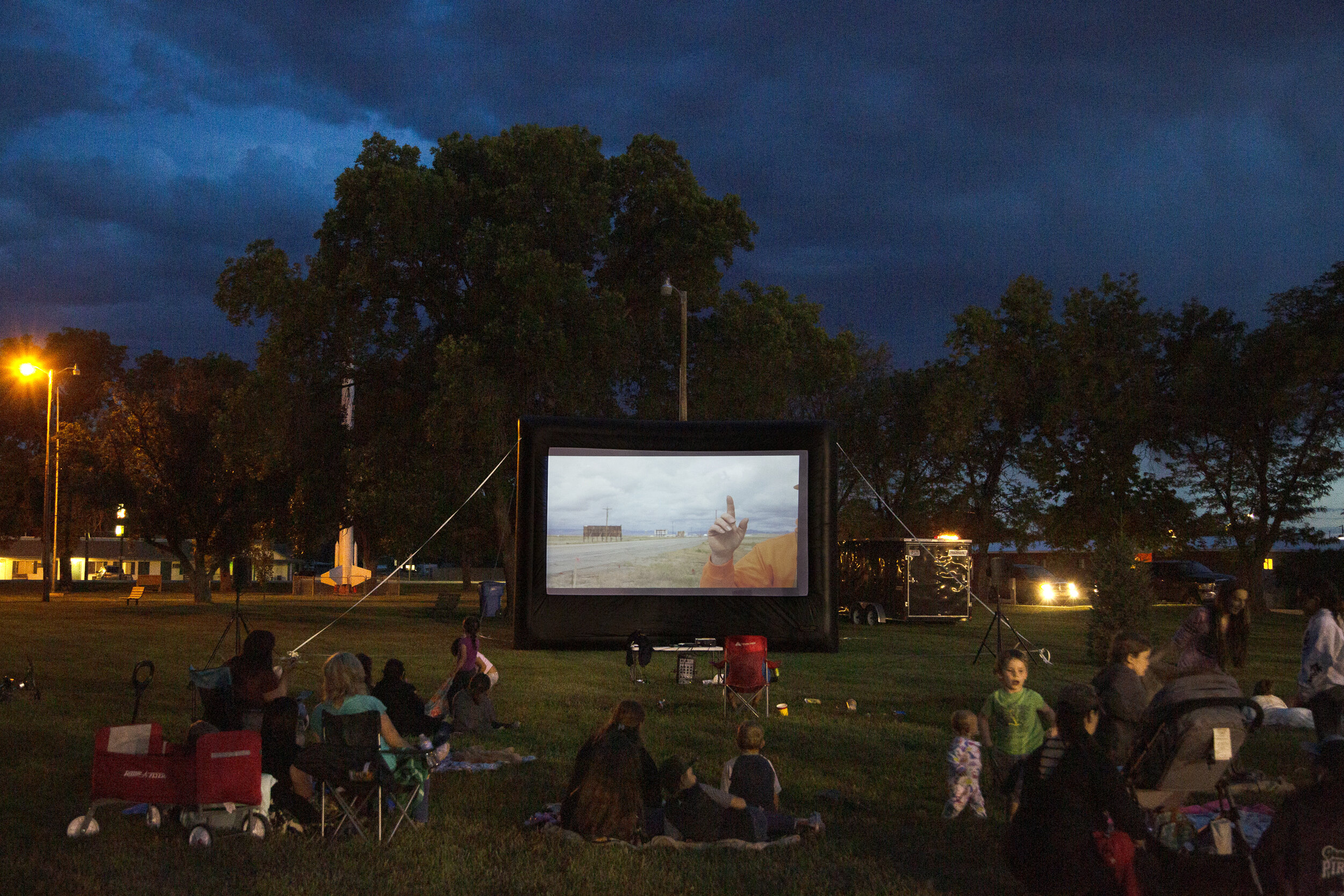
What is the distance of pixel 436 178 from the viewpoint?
2114 centimetres

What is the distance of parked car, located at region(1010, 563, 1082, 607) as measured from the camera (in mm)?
34844

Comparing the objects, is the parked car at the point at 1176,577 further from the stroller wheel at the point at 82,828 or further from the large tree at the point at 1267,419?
the stroller wheel at the point at 82,828

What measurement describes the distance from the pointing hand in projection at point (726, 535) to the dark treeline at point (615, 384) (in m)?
6.16

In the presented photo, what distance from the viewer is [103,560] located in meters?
76.9

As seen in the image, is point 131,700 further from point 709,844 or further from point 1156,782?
point 1156,782

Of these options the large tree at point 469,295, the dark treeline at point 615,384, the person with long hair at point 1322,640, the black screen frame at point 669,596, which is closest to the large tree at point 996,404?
the dark treeline at point 615,384

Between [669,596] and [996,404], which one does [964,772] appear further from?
[996,404]

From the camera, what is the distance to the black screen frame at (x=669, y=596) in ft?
47.5

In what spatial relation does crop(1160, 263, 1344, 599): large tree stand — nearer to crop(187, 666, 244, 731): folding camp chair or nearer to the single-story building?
crop(187, 666, 244, 731): folding camp chair

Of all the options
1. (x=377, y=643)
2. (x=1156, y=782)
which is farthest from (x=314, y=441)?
(x=1156, y=782)

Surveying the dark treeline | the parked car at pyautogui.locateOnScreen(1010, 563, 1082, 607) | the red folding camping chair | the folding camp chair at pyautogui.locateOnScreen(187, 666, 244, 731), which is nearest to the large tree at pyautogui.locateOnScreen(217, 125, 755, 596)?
the dark treeline

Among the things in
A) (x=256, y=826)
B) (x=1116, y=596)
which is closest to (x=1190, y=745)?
(x=256, y=826)

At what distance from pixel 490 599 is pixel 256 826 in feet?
74.5

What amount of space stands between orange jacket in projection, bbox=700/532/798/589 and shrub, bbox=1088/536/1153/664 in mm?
4787
